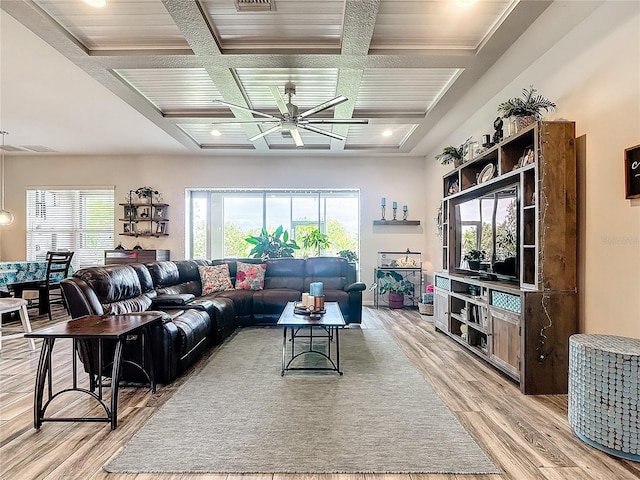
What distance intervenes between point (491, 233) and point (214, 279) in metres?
3.79

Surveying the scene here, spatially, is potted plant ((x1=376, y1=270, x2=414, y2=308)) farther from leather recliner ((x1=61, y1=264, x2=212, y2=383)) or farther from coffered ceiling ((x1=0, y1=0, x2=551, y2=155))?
leather recliner ((x1=61, y1=264, x2=212, y2=383))

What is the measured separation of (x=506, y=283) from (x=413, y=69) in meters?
2.32

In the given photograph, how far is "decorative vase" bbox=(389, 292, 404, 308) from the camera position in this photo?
6.71 meters

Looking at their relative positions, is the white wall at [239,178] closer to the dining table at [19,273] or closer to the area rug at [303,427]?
the dining table at [19,273]

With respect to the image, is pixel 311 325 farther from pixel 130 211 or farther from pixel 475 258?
pixel 130 211

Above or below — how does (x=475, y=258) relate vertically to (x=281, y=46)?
below

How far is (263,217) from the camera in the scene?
7.60 metres

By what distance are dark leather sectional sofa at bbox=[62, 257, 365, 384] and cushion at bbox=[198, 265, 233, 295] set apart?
0.25 feet

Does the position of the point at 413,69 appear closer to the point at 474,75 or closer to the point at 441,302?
the point at 474,75

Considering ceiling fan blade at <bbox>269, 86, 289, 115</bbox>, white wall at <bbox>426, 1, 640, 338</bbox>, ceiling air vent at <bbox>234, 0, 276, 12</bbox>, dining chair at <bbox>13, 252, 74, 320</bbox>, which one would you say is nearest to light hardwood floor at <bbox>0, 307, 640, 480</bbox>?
white wall at <bbox>426, 1, 640, 338</bbox>

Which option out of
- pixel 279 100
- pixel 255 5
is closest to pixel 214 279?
pixel 279 100

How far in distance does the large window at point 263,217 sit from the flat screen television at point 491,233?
3.00m

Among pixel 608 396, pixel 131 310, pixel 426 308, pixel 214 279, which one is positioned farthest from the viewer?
pixel 426 308

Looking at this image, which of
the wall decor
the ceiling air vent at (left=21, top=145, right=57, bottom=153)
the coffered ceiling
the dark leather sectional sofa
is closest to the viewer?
the wall decor
